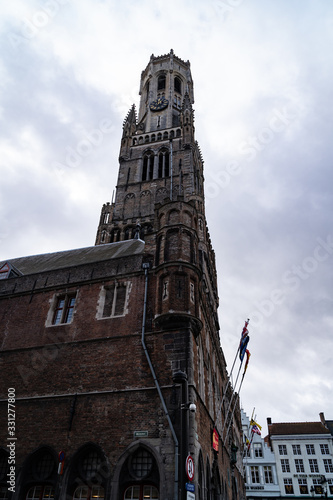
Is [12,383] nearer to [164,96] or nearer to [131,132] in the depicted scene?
[131,132]

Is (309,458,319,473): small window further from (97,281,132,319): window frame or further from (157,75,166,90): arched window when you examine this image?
(157,75,166,90): arched window

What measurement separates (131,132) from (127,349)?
48561 millimetres

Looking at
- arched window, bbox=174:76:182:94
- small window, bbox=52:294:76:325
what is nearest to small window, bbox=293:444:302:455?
small window, bbox=52:294:76:325

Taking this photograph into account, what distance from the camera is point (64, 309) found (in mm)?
19734

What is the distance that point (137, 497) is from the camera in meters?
13.7

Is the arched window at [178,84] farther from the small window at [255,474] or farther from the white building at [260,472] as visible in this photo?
the small window at [255,474]

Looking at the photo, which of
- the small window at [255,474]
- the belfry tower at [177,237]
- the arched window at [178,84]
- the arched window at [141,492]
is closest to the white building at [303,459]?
the small window at [255,474]

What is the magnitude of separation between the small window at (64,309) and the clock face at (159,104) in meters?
50.6

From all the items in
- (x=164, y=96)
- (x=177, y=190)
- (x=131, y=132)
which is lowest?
(x=177, y=190)

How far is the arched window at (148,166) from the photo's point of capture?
5116cm

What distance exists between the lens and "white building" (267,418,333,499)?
52.1m

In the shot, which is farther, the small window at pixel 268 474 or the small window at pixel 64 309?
the small window at pixel 268 474

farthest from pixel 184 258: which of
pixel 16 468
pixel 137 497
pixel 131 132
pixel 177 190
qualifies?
pixel 131 132

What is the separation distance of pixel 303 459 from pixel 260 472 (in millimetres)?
6868
